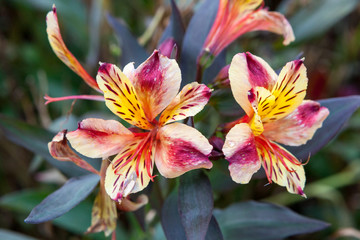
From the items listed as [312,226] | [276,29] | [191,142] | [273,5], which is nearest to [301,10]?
[273,5]

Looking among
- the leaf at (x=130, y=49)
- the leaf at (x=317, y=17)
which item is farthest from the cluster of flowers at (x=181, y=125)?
the leaf at (x=317, y=17)

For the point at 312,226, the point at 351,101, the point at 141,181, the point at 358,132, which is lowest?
the point at 358,132

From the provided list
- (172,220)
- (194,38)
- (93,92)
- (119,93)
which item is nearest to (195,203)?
(172,220)

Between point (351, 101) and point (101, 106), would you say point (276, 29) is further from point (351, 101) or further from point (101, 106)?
point (101, 106)

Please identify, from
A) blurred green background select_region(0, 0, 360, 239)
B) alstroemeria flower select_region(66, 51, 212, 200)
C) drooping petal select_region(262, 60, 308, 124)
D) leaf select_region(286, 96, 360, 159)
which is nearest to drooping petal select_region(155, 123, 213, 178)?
alstroemeria flower select_region(66, 51, 212, 200)

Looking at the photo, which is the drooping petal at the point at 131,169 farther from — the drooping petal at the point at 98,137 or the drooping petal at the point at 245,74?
the drooping petal at the point at 245,74
